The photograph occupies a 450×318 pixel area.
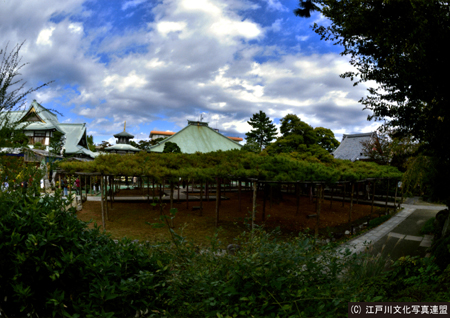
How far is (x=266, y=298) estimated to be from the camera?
2111 mm

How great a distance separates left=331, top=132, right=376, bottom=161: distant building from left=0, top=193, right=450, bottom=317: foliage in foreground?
3050 centimetres

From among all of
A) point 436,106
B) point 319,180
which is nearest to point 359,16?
point 436,106

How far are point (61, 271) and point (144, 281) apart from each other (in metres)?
0.72

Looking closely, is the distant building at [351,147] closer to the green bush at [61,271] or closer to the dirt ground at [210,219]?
the dirt ground at [210,219]

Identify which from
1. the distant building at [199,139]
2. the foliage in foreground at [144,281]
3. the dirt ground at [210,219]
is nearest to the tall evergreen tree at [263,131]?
the distant building at [199,139]

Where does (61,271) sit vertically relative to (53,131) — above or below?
below

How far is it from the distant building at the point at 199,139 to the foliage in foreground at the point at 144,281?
27238 millimetres

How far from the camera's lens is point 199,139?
103ft

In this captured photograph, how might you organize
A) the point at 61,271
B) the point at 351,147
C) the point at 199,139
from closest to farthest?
1. the point at 61,271
2. the point at 199,139
3. the point at 351,147

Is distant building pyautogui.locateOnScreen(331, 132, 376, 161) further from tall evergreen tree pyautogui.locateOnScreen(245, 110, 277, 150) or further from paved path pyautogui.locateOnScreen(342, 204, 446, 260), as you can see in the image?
paved path pyautogui.locateOnScreen(342, 204, 446, 260)

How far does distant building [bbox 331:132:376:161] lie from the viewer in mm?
30819

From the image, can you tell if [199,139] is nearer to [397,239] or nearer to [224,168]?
[224,168]

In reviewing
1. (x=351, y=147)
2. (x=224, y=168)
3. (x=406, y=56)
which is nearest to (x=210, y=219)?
(x=224, y=168)

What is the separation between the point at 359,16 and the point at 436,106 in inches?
92.3
